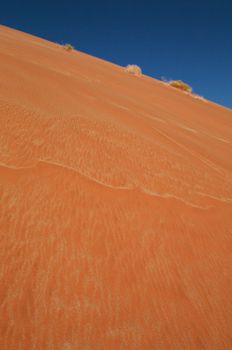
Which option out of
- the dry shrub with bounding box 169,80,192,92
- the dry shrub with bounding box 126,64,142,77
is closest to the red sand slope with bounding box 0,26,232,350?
the dry shrub with bounding box 126,64,142,77

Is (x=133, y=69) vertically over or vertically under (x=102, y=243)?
over

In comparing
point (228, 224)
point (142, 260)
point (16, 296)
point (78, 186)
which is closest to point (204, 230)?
point (228, 224)

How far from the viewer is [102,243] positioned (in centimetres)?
173

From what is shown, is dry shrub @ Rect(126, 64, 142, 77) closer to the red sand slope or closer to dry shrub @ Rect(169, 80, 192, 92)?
dry shrub @ Rect(169, 80, 192, 92)

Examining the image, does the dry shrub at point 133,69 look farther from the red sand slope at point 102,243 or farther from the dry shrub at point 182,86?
the red sand slope at point 102,243

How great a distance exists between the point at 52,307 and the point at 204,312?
3.24ft

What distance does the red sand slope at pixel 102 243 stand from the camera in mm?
1318

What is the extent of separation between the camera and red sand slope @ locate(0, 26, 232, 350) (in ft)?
4.33

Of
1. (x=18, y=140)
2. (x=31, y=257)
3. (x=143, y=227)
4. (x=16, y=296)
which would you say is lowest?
(x=16, y=296)

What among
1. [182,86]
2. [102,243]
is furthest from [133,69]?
[102,243]

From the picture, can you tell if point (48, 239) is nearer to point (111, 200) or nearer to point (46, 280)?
point (46, 280)

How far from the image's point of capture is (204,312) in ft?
5.19

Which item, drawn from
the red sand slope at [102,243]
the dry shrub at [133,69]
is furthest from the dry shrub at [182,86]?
the red sand slope at [102,243]

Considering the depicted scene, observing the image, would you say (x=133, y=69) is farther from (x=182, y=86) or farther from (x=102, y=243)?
(x=102, y=243)
